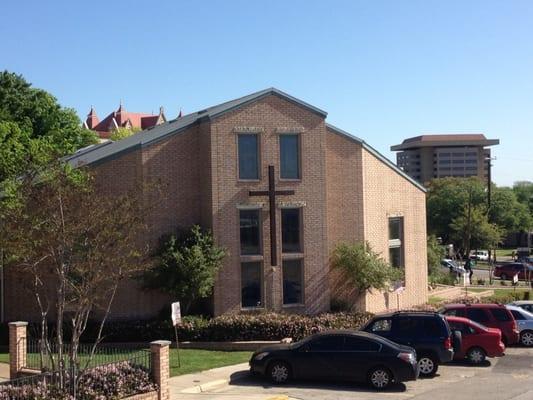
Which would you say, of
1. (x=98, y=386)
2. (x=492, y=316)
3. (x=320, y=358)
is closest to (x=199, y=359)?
(x=320, y=358)

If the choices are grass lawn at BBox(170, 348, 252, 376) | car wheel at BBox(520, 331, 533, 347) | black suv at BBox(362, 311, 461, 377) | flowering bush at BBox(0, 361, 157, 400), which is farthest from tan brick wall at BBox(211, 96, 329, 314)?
flowering bush at BBox(0, 361, 157, 400)

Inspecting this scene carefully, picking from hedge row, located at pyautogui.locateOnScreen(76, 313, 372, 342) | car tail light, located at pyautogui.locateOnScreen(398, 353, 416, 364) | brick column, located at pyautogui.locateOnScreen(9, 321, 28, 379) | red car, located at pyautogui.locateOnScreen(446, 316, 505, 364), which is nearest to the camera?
brick column, located at pyautogui.locateOnScreen(9, 321, 28, 379)

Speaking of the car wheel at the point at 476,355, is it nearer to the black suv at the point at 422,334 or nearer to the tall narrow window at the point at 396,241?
the black suv at the point at 422,334

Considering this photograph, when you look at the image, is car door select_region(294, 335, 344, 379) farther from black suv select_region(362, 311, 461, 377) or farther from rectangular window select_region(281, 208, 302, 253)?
rectangular window select_region(281, 208, 302, 253)

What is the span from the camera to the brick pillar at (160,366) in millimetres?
15570

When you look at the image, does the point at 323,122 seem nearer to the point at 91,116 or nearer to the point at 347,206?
the point at 347,206

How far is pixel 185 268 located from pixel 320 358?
7947 millimetres

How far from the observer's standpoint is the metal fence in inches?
544

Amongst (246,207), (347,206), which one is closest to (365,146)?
(347,206)

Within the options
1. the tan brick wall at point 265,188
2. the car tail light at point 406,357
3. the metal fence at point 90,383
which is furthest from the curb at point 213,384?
the tan brick wall at point 265,188

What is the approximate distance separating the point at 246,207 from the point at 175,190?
2733 millimetres

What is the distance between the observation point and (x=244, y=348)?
23953 millimetres

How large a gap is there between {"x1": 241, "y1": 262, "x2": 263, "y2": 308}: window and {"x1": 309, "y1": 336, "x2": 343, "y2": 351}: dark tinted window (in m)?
8.53

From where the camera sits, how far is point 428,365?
19.8 m
